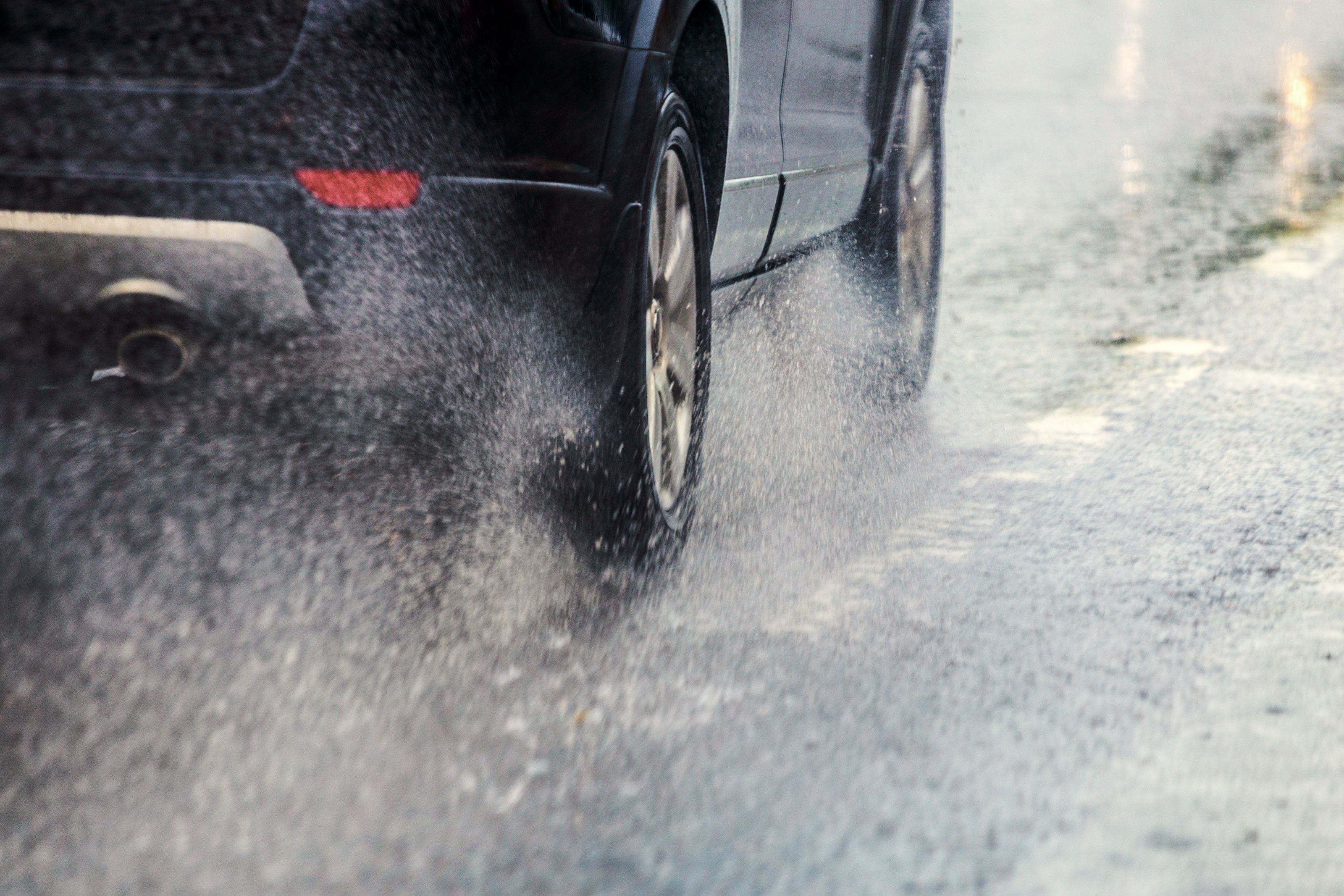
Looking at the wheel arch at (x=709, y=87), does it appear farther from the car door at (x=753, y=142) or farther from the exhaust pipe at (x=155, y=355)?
the exhaust pipe at (x=155, y=355)

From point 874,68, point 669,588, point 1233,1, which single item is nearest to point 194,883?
point 669,588

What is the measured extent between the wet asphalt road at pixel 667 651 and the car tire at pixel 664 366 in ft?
0.43

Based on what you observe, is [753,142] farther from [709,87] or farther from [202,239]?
[202,239]

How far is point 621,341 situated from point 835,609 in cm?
68

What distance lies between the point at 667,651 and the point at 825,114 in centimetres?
214

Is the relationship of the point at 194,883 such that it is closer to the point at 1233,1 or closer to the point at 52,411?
the point at 52,411

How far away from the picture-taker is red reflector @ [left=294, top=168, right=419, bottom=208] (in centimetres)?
244

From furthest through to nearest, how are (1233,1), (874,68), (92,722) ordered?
(1233,1), (874,68), (92,722)

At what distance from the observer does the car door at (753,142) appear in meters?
3.67

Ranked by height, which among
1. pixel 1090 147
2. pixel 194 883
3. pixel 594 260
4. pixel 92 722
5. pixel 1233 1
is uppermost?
pixel 594 260

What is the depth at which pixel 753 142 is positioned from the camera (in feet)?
12.7

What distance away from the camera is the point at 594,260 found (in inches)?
110

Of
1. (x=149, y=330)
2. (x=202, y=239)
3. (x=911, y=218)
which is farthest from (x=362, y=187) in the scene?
(x=911, y=218)

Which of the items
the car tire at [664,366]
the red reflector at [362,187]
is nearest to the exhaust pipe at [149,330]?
the red reflector at [362,187]
